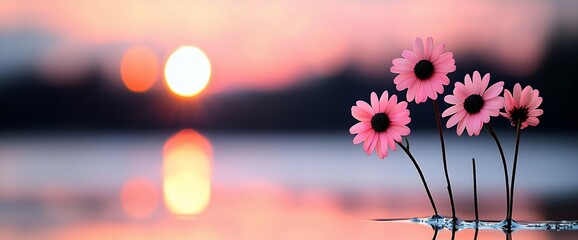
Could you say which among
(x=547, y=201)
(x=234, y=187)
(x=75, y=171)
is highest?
(x=75, y=171)

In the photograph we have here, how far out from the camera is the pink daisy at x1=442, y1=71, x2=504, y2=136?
1.76 m

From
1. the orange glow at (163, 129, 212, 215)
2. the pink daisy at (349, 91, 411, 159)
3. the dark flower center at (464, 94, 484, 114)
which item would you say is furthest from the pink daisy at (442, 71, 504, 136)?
the orange glow at (163, 129, 212, 215)

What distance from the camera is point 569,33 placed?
52.4 ft

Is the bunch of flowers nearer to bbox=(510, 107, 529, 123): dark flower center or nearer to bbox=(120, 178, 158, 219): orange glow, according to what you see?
bbox=(510, 107, 529, 123): dark flower center

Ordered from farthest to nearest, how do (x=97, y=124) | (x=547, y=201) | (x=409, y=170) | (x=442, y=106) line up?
(x=97, y=124)
(x=442, y=106)
(x=409, y=170)
(x=547, y=201)

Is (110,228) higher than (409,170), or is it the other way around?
(409,170)

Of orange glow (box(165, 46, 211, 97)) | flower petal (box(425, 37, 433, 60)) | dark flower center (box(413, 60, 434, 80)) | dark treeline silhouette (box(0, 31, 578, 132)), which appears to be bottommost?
dark flower center (box(413, 60, 434, 80))

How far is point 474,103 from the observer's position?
1.78 m

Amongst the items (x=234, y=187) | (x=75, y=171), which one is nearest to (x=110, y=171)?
(x=75, y=171)

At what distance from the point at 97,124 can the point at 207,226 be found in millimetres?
20791

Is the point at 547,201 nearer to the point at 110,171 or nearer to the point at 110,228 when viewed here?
the point at 110,228

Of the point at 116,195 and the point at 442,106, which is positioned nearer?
the point at 116,195

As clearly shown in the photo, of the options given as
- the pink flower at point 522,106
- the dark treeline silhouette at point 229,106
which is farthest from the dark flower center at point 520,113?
the dark treeline silhouette at point 229,106

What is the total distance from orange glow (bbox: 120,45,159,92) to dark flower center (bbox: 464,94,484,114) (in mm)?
16028
